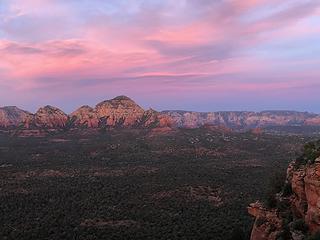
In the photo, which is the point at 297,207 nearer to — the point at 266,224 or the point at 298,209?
the point at 298,209

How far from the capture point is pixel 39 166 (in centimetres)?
9838

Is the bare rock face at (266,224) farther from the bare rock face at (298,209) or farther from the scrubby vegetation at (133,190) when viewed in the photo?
the scrubby vegetation at (133,190)

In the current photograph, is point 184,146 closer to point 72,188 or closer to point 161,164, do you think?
point 161,164

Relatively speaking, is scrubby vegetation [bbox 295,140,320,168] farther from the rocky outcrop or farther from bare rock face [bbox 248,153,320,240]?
bare rock face [bbox 248,153,320,240]

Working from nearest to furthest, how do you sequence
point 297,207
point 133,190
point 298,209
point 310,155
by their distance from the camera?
point 298,209 < point 297,207 < point 310,155 < point 133,190

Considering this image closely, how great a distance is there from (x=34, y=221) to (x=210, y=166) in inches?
1962

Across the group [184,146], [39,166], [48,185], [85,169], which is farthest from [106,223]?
[184,146]

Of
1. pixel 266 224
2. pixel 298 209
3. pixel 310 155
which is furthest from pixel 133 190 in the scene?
pixel 298 209

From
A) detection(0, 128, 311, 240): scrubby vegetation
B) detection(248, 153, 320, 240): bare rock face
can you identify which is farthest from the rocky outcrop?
detection(0, 128, 311, 240): scrubby vegetation

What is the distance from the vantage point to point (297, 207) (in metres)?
28.6

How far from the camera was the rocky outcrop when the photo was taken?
85.1 ft

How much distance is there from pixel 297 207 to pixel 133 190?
45.2m

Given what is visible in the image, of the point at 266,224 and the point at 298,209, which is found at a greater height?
the point at 298,209

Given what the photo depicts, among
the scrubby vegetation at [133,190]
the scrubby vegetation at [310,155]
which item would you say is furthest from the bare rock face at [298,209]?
the scrubby vegetation at [133,190]
